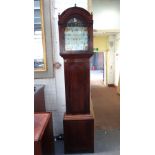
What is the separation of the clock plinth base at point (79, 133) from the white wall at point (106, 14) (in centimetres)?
369

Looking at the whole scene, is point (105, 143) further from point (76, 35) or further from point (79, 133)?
point (76, 35)

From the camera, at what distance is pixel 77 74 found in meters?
2.33

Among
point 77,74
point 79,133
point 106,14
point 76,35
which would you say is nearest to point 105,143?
point 79,133

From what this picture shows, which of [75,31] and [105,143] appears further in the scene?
[105,143]

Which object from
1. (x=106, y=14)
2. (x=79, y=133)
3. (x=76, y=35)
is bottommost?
(x=79, y=133)

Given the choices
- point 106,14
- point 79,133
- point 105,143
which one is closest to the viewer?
point 79,133

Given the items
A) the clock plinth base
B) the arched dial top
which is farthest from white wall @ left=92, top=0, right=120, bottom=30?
the clock plinth base

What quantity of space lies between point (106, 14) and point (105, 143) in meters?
3.88

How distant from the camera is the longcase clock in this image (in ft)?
7.25

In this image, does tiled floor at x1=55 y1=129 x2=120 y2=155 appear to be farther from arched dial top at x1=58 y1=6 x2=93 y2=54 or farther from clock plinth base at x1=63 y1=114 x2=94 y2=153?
arched dial top at x1=58 y1=6 x2=93 y2=54

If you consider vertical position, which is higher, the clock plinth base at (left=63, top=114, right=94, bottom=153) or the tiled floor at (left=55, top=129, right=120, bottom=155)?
the clock plinth base at (left=63, top=114, right=94, bottom=153)
